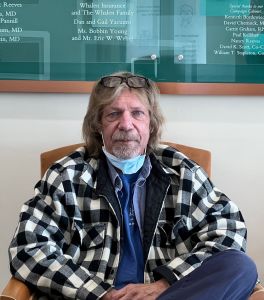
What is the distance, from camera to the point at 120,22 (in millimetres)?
2098

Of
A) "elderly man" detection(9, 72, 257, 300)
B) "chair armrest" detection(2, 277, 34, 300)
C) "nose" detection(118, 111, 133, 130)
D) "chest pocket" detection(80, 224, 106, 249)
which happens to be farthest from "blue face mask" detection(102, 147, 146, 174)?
"chair armrest" detection(2, 277, 34, 300)

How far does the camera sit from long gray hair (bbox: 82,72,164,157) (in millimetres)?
1784

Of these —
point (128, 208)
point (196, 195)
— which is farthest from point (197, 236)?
point (128, 208)

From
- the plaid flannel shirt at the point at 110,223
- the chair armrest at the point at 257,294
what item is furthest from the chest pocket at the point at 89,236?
the chair armrest at the point at 257,294

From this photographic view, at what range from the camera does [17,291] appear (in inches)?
59.4

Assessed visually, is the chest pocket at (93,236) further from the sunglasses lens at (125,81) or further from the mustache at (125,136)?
the sunglasses lens at (125,81)

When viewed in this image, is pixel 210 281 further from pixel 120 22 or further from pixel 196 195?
pixel 120 22

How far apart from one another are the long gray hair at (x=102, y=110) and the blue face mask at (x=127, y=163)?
0.27 ft

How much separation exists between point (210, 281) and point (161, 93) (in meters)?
0.96

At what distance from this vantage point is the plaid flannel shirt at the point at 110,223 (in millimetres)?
1636

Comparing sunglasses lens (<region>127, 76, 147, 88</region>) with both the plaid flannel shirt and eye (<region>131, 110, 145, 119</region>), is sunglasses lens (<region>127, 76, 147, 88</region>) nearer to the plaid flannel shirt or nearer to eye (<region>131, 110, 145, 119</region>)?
eye (<region>131, 110, 145, 119</region>)

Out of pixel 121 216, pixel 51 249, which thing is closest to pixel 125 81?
pixel 121 216

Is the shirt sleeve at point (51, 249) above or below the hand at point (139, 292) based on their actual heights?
above

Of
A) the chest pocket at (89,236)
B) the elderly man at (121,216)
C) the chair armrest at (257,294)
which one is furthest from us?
the chest pocket at (89,236)
